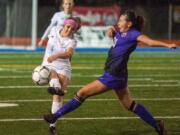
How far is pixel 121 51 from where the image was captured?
8055 millimetres

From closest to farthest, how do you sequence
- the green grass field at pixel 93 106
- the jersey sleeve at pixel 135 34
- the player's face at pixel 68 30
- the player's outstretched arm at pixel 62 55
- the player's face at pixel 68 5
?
the jersey sleeve at pixel 135 34, the player's outstretched arm at pixel 62 55, the player's face at pixel 68 30, the green grass field at pixel 93 106, the player's face at pixel 68 5

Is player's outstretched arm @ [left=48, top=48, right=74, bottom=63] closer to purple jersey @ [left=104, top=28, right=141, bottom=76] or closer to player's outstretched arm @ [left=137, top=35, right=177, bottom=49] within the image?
purple jersey @ [left=104, top=28, right=141, bottom=76]

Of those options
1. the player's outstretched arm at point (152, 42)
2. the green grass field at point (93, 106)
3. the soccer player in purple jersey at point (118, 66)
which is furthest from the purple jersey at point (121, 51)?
the green grass field at point (93, 106)

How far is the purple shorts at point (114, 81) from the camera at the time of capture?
800 cm

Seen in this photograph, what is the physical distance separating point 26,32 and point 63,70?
25.3m

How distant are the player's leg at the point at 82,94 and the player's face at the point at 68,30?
80 centimetres

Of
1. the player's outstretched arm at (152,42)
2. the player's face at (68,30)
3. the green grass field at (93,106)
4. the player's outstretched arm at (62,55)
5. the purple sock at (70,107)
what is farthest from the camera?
the green grass field at (93,106)

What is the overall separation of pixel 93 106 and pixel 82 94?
10.2ft


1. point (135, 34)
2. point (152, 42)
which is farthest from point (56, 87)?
point (152, 42)

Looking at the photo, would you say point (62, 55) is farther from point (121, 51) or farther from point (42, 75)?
point (121, 51)

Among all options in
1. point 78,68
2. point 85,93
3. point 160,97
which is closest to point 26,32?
point 78,68

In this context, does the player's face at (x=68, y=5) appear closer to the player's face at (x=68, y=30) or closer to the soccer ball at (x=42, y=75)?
the player's face at (x=68, y=30)

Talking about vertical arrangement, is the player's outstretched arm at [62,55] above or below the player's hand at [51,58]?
above

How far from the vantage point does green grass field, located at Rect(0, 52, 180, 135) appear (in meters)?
8.91
